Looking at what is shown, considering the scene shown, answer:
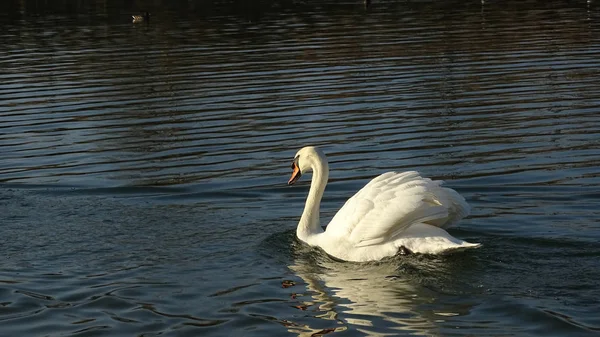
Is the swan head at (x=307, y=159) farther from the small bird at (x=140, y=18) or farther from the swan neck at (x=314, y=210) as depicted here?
the small bird at (x=140, y=18)

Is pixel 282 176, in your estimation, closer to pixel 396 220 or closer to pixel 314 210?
pixel 314 210

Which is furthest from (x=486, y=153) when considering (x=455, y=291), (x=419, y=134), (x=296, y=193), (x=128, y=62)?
(x=128, y=62)

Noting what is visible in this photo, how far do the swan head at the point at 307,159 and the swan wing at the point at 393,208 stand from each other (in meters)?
1.07

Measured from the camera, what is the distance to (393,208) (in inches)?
407

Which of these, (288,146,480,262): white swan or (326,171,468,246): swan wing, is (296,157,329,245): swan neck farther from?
(326,171,468,246): swan wing

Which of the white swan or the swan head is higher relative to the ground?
the swan head

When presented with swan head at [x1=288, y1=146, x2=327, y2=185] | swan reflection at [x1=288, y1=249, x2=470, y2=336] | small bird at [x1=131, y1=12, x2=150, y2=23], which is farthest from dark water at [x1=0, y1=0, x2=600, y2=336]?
small bird at [x1=131, y1=12, x2=150, y2=23]

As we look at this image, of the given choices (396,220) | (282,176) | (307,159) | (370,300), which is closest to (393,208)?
(396,220)

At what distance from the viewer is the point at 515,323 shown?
8.74 meters

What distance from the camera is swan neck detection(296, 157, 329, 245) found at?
11516 mm

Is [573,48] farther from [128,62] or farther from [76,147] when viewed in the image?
[76,147]

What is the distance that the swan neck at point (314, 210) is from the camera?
11.5 m

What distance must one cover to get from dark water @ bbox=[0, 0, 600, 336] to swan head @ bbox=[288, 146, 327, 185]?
674mm

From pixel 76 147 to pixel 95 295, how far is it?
7884mm
